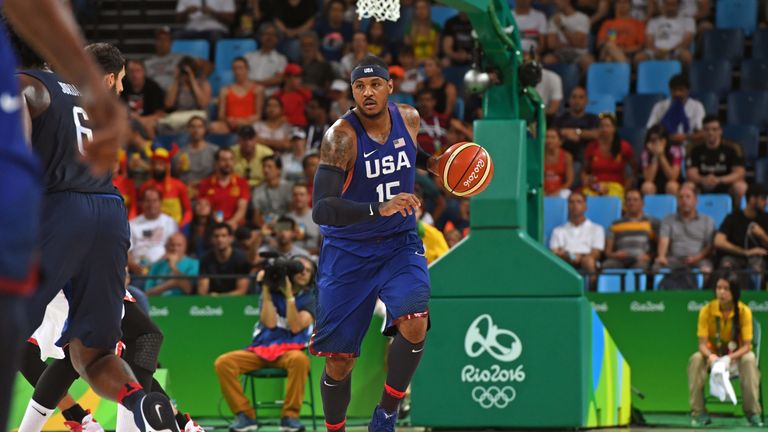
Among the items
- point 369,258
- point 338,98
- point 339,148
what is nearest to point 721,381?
point 369,258

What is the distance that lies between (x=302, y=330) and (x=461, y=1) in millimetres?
4162

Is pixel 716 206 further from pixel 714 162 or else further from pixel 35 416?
pixel 35 416

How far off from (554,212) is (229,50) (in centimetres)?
667

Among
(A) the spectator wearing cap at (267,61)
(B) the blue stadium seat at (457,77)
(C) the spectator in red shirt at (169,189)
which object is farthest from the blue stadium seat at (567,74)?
(C) the spectator in red shirt at (169,189)

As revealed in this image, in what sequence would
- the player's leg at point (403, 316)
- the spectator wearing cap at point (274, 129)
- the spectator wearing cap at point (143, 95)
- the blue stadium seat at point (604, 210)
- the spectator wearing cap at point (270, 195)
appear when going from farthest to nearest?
the spectator wearing cap at point (143, 95)
the spectator wearing cap at point (274, 129)
the spectator wearing cap at point (270, 195)
the blue stadium seat at point (604, 210)
the player's leg at point (403, 316)

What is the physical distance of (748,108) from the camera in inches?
657

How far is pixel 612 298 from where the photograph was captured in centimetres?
1334

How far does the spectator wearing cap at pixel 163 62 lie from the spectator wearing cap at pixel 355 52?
8.64ft

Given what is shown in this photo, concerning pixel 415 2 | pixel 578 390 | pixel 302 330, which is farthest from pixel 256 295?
pixel 415 2

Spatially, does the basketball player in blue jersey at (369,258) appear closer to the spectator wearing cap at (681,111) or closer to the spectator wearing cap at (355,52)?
the spectator wearing cap at (681,111)

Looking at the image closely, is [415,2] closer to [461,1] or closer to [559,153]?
[559,153]

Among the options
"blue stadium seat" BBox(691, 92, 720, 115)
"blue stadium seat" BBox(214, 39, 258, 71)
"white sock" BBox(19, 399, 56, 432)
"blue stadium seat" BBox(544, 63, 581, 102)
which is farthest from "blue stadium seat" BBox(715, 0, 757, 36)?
"white sock" BBox(19, 399, 56, 432)

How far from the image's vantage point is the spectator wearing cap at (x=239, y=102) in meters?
17.4

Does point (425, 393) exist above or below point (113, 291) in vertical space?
below
